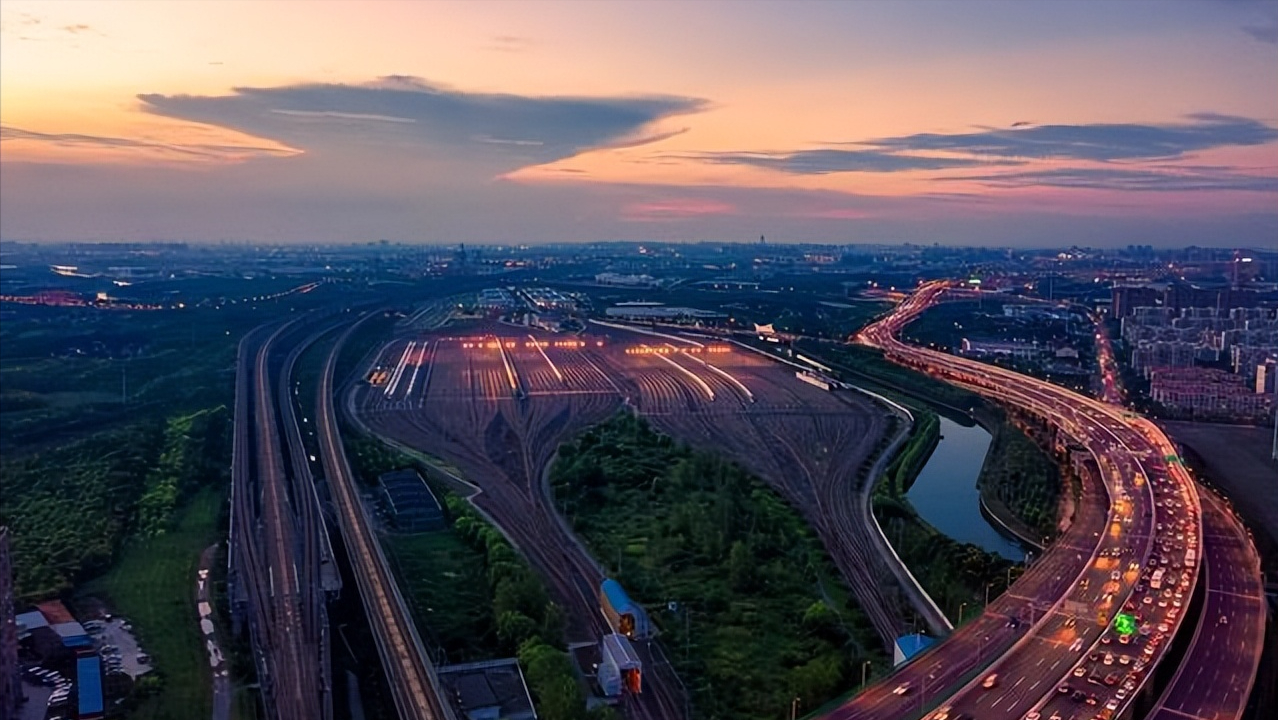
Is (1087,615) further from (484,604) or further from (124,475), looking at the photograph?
(124,475)

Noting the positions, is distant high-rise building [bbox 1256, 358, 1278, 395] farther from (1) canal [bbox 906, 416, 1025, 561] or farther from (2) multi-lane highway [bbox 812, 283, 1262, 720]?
(2) multi-lane highway [bbox 812, 283, 1262, 720]

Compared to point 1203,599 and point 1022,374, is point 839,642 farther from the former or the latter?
point 1022,374

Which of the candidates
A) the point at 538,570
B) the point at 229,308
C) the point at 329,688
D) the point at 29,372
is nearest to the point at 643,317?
the point at 229,308

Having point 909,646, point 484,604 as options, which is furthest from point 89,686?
point 909,646

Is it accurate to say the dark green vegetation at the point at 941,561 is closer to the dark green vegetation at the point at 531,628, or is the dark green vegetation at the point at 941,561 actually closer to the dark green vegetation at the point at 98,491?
the dark green vegetation at the point at 531,628

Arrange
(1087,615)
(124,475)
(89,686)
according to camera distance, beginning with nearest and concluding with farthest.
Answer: (89,686) < (1087,615) < (124,475)

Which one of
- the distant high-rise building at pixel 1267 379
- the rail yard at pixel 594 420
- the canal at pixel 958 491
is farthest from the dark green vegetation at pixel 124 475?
the distant high-rise building at pixel 1267 379
